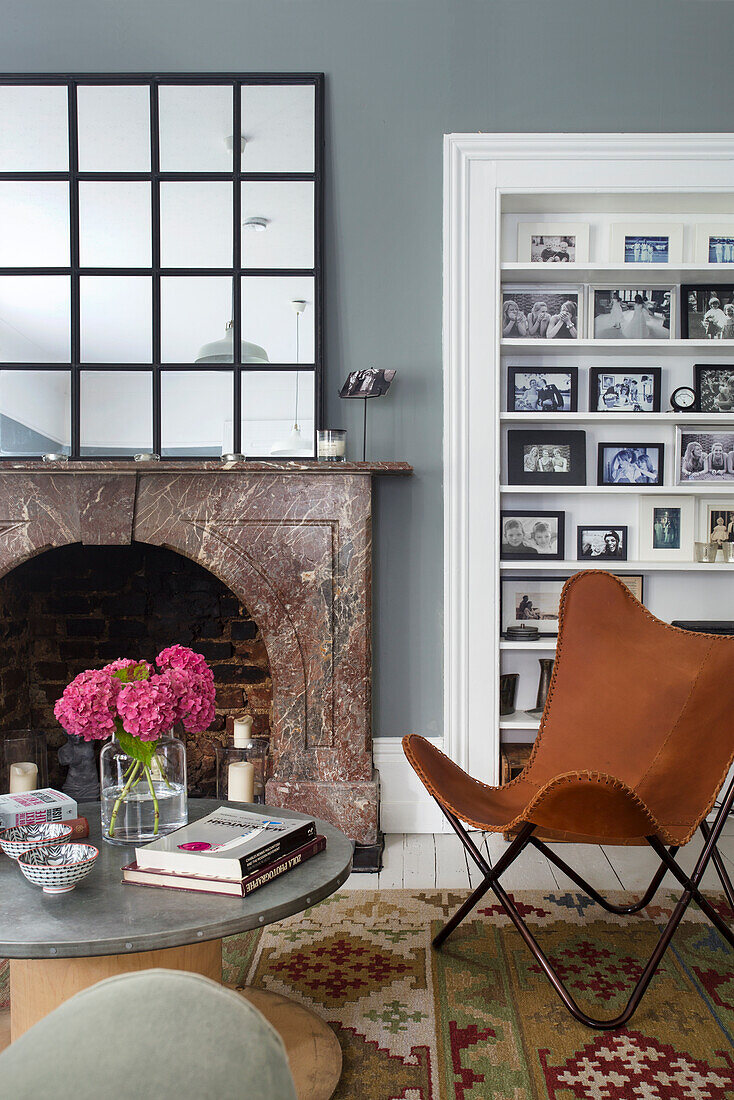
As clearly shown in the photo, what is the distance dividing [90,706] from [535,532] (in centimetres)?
221

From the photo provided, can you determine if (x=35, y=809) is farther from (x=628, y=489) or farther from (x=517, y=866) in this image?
(x=628, y=489)

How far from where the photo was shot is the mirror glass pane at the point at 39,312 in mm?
3283

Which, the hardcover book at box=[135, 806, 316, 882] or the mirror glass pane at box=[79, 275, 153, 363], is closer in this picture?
the hardcover book at box=[135, 806, 316, 882]

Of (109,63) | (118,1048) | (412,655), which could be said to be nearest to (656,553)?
(412,655)

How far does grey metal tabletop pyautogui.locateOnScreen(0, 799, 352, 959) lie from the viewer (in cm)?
136

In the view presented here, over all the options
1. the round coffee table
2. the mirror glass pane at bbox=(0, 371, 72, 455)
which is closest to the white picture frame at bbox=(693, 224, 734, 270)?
the mirror glass pane at bbox=(0, 371, 72, 455)

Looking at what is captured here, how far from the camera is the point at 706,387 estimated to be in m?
3.45

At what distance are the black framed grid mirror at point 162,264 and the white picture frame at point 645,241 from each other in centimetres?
121

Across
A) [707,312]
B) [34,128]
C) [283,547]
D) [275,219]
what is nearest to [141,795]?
[283,547]

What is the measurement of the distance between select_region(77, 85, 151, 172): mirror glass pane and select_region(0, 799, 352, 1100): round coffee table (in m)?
2.56

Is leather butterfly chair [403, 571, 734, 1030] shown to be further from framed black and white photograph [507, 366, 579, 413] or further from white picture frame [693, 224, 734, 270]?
white picture frame [693, 224, 734, 270]

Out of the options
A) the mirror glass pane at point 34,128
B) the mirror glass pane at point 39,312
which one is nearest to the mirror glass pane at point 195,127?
the mirror glass pane at point 34,128

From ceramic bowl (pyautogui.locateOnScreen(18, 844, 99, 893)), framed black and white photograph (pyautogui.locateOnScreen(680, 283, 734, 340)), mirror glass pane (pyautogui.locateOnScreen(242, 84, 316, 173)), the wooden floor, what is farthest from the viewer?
framed black and white photograph (pyautogui.locateOnScreen(680, 283, 734, 340))

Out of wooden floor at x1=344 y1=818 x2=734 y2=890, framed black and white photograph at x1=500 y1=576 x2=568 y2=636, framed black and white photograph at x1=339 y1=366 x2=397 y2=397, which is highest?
framed black and white photograph at x1=339 y1=366 x2=397 y2=397
